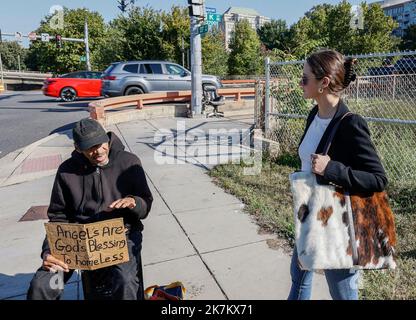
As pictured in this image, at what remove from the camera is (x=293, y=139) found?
22.4 feet

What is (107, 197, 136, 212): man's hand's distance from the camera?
2137mm

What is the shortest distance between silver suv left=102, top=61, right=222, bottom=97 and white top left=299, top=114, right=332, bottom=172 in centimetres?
1218

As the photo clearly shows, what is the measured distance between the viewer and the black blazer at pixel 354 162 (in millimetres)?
1673

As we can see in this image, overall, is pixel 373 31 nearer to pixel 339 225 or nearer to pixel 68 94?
pixel 68 94

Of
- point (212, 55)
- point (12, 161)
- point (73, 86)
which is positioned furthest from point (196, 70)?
point (212, 55)

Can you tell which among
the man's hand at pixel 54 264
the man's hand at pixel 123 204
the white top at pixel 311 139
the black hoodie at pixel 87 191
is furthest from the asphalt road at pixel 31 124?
the white top at pixel 311 139

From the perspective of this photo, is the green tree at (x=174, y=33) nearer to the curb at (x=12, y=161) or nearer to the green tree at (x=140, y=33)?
the green tree at (x=140, y=33)

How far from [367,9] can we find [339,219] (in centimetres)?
4778

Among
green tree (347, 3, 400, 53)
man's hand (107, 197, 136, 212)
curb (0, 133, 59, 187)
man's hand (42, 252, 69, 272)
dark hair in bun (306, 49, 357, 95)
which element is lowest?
curb (0, 133, 59, 187)

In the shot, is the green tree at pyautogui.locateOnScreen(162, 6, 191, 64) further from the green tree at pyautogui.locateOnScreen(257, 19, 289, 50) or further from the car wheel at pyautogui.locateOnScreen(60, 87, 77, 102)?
the green tree at pyautogui.locateOnScreen(257, 19, 289, 50)

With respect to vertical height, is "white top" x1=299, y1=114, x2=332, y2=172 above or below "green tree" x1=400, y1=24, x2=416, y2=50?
below

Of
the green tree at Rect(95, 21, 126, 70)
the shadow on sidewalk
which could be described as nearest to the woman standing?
the shadow on sidewalk

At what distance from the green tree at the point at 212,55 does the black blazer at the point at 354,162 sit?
101ft

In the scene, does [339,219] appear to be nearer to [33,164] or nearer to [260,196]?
[260,196]
